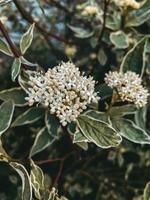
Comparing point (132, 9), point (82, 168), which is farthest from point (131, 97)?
point (82, 168)

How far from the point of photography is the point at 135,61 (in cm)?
144

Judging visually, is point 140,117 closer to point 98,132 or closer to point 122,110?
point 122,110

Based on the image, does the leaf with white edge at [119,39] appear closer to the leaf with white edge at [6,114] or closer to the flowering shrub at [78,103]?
the flowering shrub at [78,103]

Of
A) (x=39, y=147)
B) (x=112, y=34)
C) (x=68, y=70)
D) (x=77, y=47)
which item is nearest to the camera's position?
(x=68, y=70)

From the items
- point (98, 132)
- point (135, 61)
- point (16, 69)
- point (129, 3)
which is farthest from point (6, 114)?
point (129, 3)

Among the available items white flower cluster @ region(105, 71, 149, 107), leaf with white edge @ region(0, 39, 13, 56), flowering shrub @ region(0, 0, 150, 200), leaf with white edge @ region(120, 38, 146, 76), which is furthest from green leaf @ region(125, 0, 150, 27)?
leaf with white edge @ region(0, 39, 13, 56)

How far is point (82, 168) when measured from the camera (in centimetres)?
189

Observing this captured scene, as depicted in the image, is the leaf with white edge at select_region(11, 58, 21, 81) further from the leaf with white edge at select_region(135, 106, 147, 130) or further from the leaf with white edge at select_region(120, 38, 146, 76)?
the leaf with white edge at select_region(135, 106, 147, 130)

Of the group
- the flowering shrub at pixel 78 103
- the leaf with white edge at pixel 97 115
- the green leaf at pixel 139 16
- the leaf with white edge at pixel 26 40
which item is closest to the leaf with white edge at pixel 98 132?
the flowering shrub at pixel 78 103

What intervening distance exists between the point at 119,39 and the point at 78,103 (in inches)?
18.1

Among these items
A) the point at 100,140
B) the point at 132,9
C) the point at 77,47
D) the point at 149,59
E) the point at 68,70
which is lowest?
the point at 100,140

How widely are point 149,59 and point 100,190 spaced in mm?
495

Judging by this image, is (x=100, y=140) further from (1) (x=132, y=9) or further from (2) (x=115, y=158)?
(2) (x=115, y=158)

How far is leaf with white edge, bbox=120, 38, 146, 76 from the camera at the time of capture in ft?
4.68
